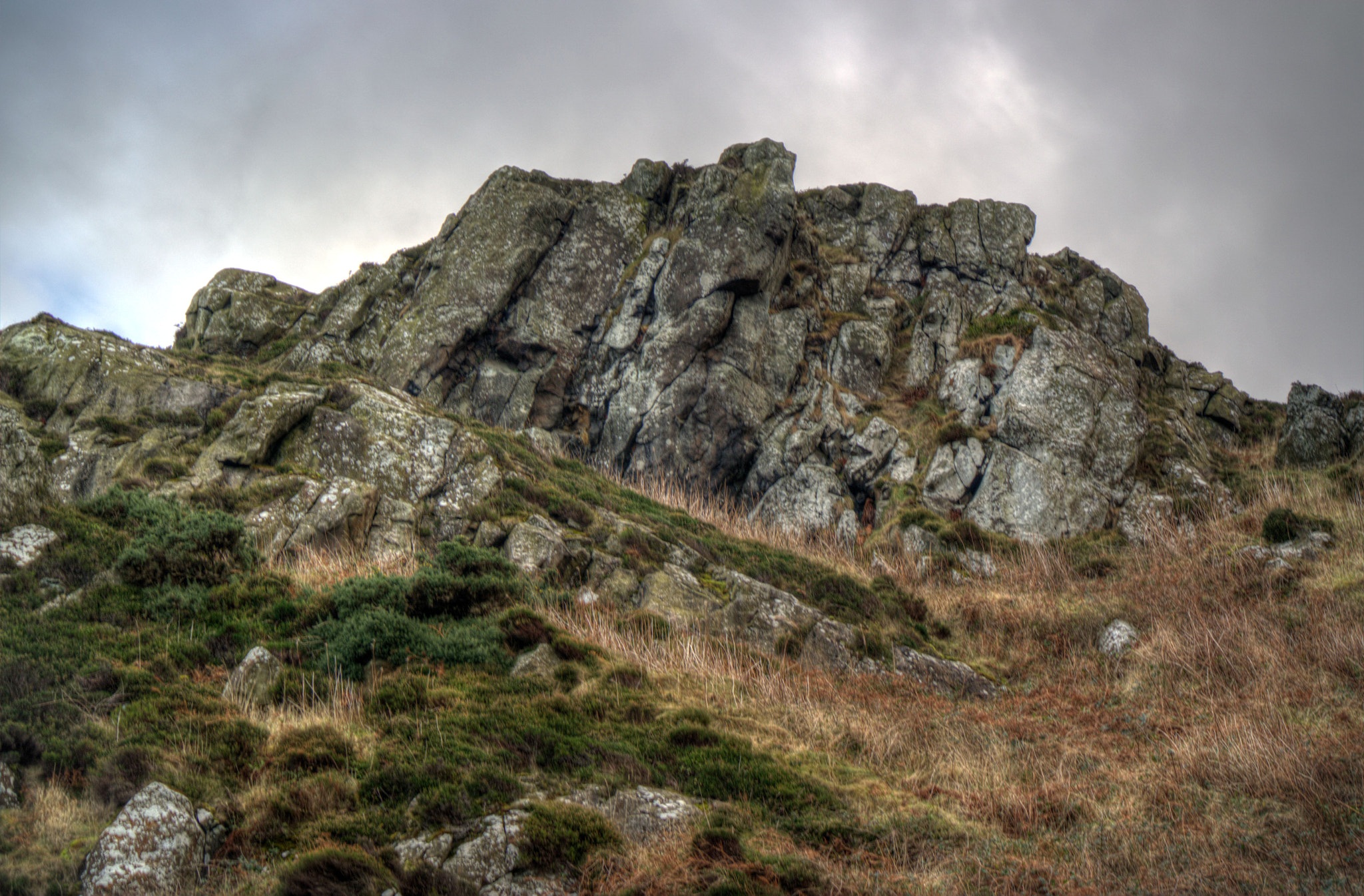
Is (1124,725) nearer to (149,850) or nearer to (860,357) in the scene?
(149,850)

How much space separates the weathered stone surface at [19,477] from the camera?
36.3 ft

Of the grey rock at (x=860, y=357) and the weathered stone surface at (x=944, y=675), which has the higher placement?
the grey rock at (x=860, y=357)

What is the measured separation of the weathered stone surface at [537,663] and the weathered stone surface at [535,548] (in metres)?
3.86

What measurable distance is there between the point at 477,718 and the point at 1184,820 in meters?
7.05

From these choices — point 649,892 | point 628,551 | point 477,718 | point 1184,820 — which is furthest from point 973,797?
point 628,551

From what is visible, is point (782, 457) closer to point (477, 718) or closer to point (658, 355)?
point (658, 355)

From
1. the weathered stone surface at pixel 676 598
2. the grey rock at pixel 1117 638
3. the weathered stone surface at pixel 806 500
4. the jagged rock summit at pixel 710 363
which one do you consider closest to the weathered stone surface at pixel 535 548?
the jagged rock summit at pixel 710 363

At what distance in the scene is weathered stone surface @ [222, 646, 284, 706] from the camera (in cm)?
838

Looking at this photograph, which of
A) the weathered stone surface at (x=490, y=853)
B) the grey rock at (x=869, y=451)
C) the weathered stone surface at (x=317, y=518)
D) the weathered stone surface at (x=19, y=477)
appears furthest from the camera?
the grey rock at (x=869, y=451)

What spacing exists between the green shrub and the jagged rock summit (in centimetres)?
1007

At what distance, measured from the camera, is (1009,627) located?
1532 centimetres

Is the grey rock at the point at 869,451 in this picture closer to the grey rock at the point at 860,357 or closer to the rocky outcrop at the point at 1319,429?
the grey rock at the point at 860,357

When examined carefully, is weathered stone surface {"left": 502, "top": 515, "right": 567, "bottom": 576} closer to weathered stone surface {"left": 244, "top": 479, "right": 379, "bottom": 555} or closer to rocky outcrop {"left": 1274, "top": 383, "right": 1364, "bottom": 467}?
weathered stone surface {"left": 244, "top": 479, "right": 379, "bottom": 555}

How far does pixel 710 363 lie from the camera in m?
25.3
